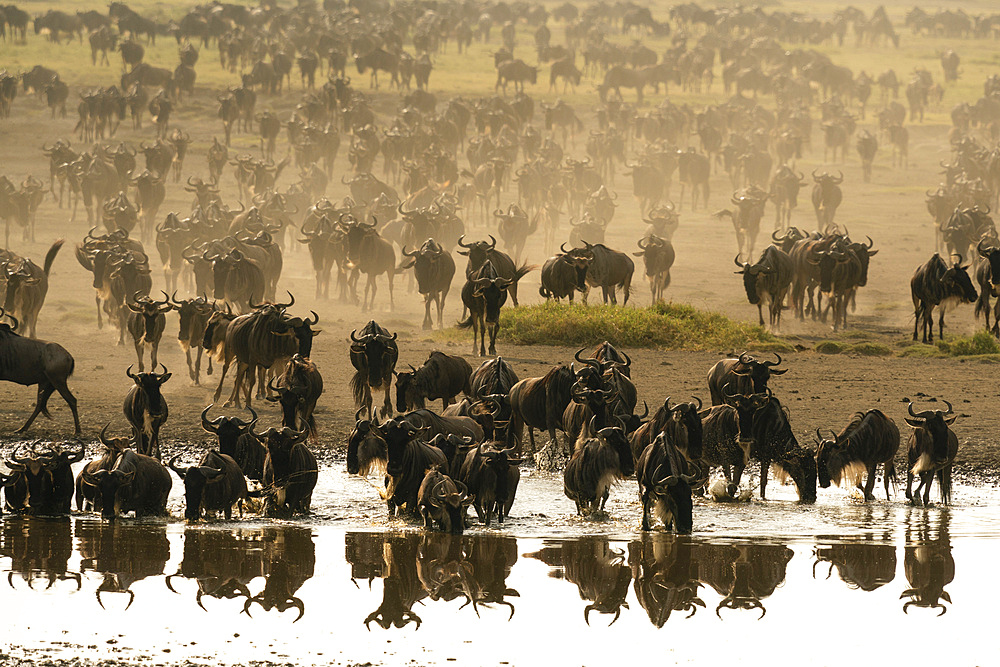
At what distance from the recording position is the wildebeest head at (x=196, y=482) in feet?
35.1

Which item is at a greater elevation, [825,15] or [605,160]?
[825,15]

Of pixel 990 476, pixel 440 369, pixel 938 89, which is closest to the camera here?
pixel 990 476

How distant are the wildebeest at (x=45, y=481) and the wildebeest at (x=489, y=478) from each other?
3623 millimetres

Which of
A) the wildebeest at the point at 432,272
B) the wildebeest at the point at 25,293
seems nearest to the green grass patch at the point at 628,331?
the wildebeest at the point at 432,272

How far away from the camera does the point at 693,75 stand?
220ft

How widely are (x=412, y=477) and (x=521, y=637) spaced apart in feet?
10.2

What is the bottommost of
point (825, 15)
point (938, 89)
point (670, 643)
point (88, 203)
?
point (670, 643)

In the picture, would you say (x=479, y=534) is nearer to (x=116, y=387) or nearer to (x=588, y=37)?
(x=116, y=387)

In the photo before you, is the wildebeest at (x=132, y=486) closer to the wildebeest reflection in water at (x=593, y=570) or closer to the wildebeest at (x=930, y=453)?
the wildebeest reflection in water at (x=593, y=570)

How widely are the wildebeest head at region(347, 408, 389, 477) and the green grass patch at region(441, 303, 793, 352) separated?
958 cm

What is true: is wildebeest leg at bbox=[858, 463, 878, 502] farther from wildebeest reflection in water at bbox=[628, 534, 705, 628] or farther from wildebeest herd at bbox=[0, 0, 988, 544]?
wildebeest reflection in water at bbox=[628, 534, 705, 628]

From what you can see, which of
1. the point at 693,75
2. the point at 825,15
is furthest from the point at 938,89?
the point at 825,15

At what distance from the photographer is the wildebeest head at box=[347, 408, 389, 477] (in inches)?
459

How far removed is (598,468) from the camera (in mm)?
11047
